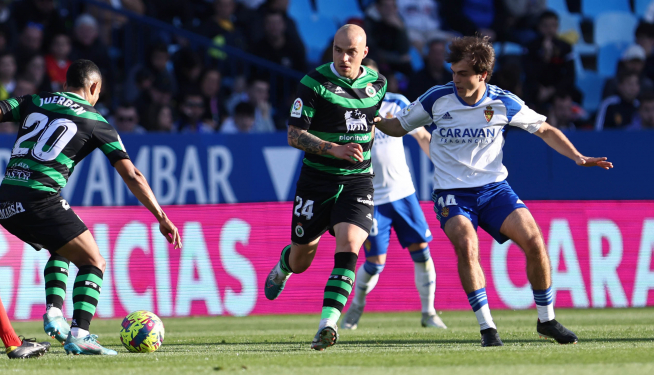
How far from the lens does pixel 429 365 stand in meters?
5.71

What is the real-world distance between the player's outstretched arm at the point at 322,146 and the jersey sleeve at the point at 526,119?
1.45m

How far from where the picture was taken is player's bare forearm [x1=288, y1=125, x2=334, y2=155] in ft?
22.0

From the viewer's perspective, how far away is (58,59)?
580 inches

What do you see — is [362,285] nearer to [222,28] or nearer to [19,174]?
[19,174]

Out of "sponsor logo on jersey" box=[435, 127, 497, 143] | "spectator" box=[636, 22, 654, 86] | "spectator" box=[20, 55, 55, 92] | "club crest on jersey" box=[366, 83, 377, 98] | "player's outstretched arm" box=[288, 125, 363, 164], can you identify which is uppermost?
"spectator" box=[636, 22, 654, 86]

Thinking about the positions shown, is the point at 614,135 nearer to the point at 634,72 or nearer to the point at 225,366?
the point at 634,72

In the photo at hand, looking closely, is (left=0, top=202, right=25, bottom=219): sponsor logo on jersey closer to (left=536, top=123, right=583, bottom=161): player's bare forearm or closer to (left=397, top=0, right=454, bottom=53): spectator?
(left=536, top=123, right=583, bottom=161): player's bare forearm

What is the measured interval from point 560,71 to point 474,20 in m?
2.27

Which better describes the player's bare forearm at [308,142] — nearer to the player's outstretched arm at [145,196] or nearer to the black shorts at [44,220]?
the player's outstretched arm at [145,196]

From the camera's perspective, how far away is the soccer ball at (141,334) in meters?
6.81

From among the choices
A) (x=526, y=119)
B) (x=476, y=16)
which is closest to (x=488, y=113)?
(x=526, y=119)

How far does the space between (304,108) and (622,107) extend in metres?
9.91

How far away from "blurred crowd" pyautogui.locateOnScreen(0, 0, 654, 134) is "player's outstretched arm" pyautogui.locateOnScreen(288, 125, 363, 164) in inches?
300

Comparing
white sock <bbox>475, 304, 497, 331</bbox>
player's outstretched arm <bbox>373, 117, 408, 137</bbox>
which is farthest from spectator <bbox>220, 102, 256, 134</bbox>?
white sock <bbox>475, 304, 497, 331</bbox>
